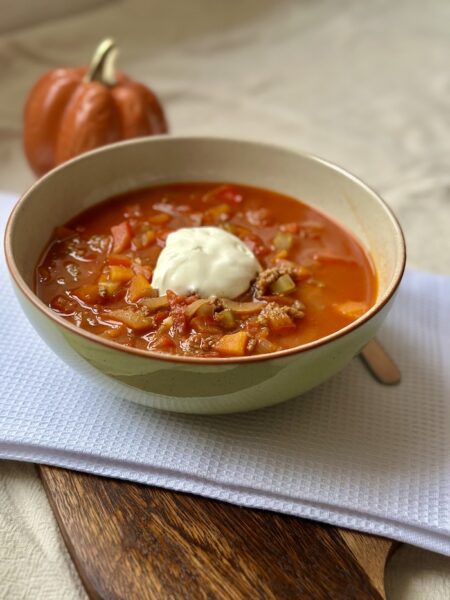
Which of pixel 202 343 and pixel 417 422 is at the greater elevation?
pixel 202 343

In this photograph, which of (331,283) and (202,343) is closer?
(202,343)

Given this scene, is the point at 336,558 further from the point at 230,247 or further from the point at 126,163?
the point at 126,163

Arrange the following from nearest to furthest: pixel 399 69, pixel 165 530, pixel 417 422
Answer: pixel 165 530 < pixel 417 422 < pixel 399 69

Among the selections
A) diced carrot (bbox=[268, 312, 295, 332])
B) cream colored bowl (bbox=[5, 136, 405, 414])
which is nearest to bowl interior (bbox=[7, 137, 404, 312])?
cream colored bowl (bbox=[5, 136, 405, 414])

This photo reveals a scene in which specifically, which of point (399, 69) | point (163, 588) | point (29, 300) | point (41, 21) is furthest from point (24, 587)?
point (399, 69)

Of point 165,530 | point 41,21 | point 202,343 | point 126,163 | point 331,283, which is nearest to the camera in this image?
point 165,530

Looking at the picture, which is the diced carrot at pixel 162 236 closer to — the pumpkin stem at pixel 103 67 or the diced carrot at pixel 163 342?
the diced carrot at pixel 163 342

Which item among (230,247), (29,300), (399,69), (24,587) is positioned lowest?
(399,69)
